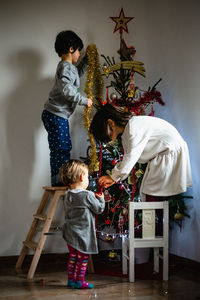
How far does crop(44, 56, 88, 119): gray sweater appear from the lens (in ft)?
8.20

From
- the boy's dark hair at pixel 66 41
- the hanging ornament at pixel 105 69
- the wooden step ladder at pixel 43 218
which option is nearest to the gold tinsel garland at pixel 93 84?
the hanging ornament at pixel 105 69

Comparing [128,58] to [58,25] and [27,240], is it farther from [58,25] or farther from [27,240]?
[27,240]

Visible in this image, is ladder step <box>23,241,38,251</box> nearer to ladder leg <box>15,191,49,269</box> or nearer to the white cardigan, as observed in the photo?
ladder leg <box>15,191,49,269</box>

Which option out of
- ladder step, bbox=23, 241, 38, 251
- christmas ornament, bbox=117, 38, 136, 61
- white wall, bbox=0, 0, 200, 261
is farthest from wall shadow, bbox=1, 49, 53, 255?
christmas ornament, bbox=117, 38, 136, 61

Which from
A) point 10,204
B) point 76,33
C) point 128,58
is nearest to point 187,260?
point 10,204

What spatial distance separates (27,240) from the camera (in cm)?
259

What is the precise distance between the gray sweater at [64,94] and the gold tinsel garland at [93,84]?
115mm

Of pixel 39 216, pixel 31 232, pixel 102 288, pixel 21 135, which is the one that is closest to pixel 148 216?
pixel 102 288

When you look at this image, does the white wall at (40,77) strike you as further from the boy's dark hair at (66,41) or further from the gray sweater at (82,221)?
the gray sweater at (82,221)

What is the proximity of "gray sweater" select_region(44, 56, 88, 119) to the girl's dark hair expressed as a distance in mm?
297

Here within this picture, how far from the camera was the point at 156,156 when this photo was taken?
2240mm

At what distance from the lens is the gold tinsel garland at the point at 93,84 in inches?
103

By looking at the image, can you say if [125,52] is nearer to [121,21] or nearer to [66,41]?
[121,21]

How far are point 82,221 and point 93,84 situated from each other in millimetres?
1247
